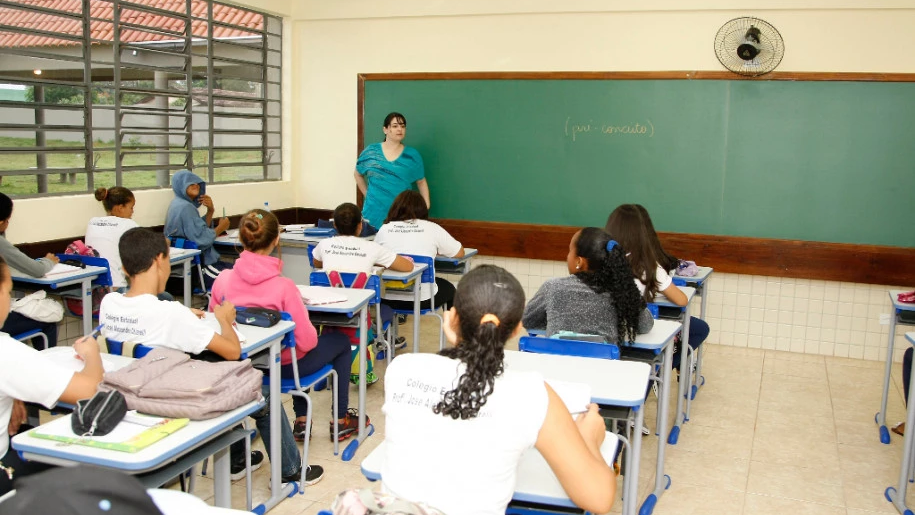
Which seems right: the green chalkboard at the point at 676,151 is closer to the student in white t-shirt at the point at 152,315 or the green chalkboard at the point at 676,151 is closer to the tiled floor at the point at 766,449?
the tiled floor at the point at 766,449

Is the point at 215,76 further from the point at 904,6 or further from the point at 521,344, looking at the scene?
the point at 904,6

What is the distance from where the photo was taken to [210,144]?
6574 mm

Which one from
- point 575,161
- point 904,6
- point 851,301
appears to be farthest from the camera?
point 575,161

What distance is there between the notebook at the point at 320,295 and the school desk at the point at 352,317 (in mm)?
26

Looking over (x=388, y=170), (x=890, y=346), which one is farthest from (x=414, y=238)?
(x=890, y=346)

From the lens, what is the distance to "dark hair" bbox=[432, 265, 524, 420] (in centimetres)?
180

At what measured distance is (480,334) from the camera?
6.29ft

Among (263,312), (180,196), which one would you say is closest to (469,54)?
(180,196)

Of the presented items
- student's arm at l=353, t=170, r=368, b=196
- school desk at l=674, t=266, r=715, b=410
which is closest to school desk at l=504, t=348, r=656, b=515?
school desk at l=674, t=266, r=715, b=410

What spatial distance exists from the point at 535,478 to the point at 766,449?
2586mm

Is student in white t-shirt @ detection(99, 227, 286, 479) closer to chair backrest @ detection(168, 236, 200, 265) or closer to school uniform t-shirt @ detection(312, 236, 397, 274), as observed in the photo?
school uniform t-shirt @ detection(312, 236, 397, 274)

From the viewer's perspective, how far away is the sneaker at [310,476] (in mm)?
3643

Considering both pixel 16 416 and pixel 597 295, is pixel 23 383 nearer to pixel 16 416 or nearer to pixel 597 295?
pixel 16 416

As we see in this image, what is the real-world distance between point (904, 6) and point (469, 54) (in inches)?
124
